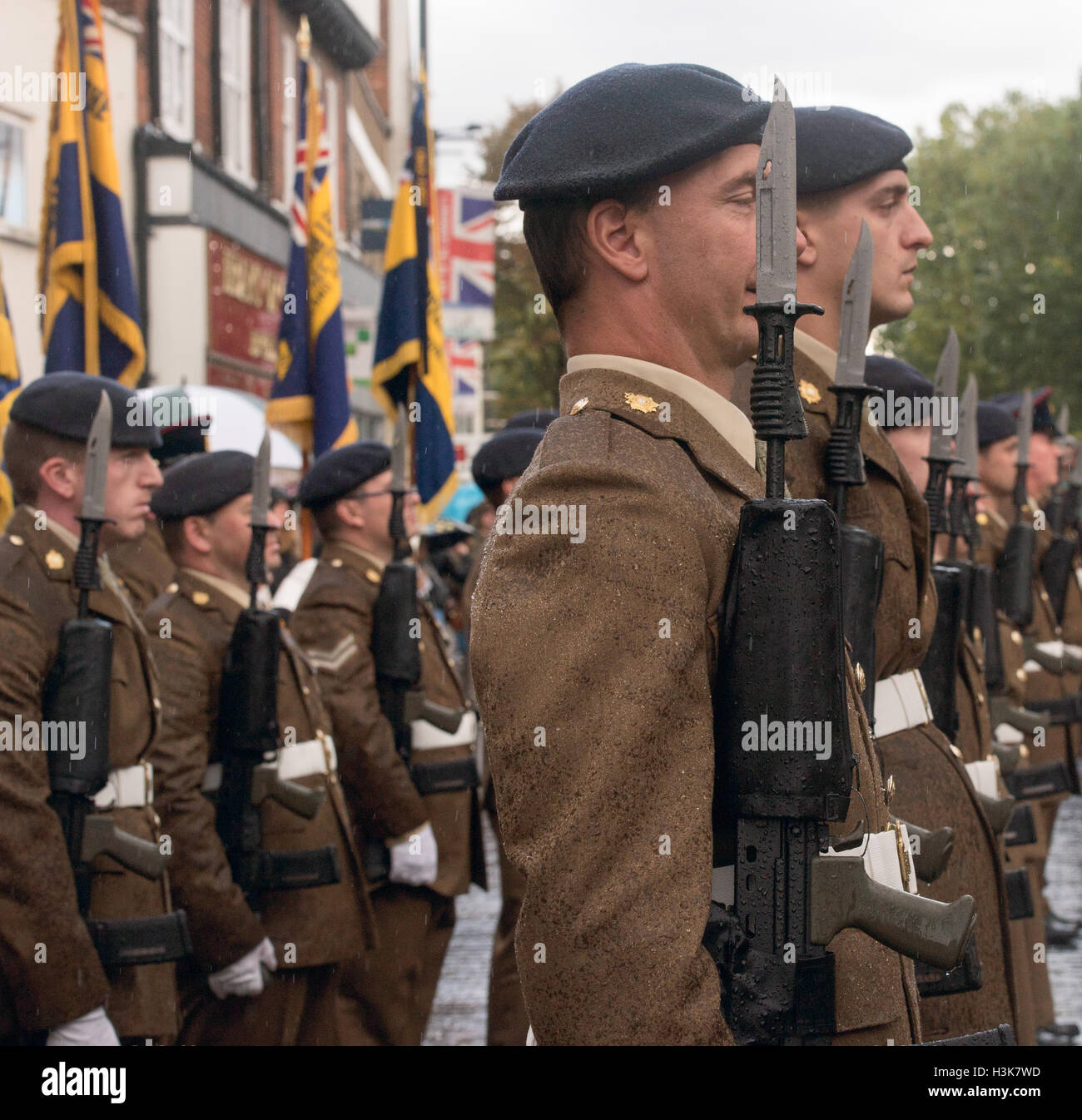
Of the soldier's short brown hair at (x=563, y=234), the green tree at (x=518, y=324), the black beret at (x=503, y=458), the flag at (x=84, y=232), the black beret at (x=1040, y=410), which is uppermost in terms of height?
the green tree at (x=518, y=324)

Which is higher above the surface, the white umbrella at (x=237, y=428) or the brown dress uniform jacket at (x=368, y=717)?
the white umbrella at (x=237, y=428)

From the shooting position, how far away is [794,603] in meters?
1.92

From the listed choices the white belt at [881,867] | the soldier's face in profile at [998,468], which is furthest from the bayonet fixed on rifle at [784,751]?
the soldier's face in profile at [998,468]

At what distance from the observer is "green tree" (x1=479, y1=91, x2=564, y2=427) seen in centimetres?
2772

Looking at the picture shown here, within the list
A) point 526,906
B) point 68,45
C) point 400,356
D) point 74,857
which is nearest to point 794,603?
point 526,906

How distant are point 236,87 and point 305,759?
15460 mm

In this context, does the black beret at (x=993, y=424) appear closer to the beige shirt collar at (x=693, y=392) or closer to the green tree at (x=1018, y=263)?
the beige shirt collar at (x=693, y=392)

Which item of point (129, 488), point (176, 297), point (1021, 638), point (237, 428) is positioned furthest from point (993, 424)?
point (176, 297)

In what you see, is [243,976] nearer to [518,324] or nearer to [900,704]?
[900,704]

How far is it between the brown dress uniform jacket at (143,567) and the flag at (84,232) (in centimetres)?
160

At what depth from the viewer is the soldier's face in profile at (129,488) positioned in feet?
15.0

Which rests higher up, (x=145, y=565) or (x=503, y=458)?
(x=503, y=458)

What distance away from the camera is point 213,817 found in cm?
523
